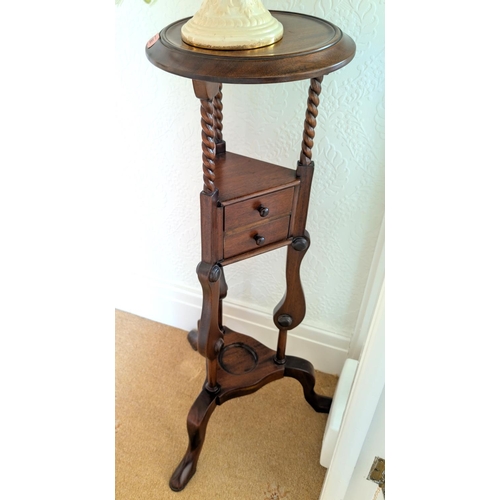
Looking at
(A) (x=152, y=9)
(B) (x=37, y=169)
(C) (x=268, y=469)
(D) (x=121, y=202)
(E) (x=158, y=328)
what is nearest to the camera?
(B) (x=37, y=169)

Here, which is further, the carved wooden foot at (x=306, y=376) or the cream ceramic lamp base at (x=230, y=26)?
the carved wooden foot at (x=306, y=376)

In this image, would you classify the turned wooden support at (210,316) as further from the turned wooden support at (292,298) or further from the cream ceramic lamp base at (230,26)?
the cream ceramic lamp base at (230,26)

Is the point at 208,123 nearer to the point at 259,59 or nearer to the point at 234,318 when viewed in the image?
the point at 259,59

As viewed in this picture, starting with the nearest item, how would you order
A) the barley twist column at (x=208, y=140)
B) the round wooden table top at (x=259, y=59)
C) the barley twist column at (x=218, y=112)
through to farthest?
the round wooden table top at (x=259, y=59) < the barley twist column at (x=208, y=140) < the barley twist column at (x=218, y=112)

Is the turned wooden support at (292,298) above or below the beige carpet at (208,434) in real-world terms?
above

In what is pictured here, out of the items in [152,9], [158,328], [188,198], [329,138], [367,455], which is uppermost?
[152,9]

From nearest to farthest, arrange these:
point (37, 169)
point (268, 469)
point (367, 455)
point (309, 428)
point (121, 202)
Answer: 1. point (37, 169)
2. point (367, 455)
3. point (268, 469)
4. point (309, 428)
5. point (121, 202)

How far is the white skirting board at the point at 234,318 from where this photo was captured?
150cm

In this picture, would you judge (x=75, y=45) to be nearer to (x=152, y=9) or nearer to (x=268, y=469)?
(x=152, y=9)

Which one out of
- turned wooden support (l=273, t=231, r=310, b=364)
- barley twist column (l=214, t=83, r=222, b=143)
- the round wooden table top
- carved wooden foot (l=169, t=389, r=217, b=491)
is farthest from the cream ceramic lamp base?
carved wooden foot (l=169, t=389, r=217, b=491)

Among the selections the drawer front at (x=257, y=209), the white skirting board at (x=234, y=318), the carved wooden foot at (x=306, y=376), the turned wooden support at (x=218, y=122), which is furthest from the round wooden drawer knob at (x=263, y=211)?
the white skirting board at (x=234, y=318)

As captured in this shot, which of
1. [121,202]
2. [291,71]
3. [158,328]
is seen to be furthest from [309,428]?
[291,71]

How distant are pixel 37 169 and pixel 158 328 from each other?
1.59 meters
